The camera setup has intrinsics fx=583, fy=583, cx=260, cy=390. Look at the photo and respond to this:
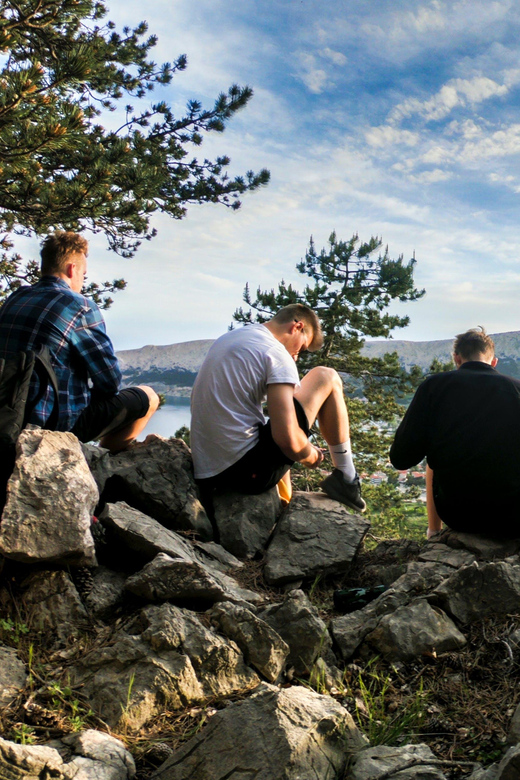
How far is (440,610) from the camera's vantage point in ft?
9.08

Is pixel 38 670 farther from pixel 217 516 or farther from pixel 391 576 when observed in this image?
pixel 391 576

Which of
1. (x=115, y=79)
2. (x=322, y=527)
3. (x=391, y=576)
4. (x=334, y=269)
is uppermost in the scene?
(x=115, y=79)

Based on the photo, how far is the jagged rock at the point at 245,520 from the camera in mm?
3781

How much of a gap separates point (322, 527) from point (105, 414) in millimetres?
1586

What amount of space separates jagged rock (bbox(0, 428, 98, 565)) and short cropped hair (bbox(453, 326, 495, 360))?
2.57 metres

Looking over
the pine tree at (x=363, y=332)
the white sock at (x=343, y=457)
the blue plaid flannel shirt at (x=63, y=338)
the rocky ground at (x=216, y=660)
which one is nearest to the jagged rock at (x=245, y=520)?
the rocky ground at (x=216, y=660)

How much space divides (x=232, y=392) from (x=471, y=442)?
5.05ft

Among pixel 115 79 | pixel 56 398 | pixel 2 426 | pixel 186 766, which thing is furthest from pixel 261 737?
pixel 115 79

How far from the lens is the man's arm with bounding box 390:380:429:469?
150 inches

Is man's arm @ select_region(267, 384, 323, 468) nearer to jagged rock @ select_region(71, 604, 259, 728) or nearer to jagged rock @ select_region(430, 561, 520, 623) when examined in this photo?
jagged rock @ select_region(430, 561, 520, 623)

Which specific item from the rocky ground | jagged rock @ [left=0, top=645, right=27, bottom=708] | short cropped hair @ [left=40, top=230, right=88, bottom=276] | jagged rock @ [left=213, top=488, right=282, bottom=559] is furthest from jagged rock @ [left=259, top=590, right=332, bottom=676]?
short cropped hair @ [left=40, top=230, right=88, bottom=276]

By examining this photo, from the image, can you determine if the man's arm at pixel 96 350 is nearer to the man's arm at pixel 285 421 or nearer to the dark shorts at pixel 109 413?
the dark shorts at pixel 109 413

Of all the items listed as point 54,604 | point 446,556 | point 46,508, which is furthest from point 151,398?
point 446,556

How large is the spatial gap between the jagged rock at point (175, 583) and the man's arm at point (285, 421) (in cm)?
118
